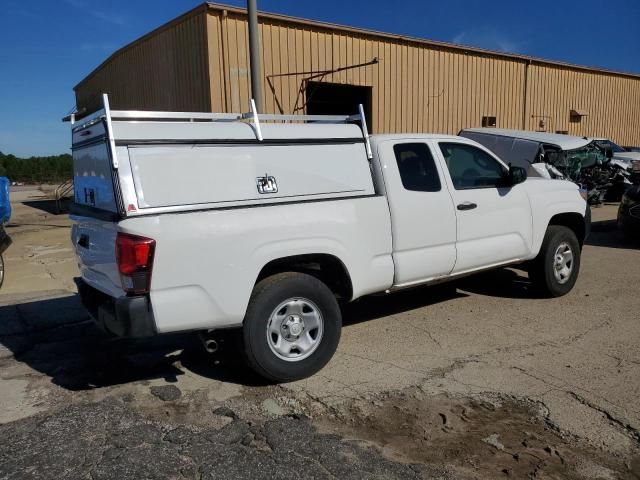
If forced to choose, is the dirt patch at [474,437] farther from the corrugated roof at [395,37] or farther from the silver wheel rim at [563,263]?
the corrugated roof at [395,37]

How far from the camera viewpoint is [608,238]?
1071 centimetres

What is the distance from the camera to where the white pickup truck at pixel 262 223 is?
3672 mm

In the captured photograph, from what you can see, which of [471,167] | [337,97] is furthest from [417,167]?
[337,97]

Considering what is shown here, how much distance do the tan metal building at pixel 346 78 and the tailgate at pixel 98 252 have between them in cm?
863

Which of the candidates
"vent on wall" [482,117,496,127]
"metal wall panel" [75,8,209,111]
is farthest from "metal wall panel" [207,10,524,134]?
"metal wall panel" [75,8,209,111]

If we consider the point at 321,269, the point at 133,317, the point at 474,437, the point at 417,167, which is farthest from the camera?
the point at 417,167

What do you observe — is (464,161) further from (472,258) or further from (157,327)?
(157,327)

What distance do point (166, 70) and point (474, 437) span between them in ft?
44.4

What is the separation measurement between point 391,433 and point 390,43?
46.1 ft

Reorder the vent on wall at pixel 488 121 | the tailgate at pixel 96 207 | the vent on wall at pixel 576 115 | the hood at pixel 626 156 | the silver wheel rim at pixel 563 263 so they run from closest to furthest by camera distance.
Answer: the tailgate at pixel 96 207 < the silver wheel rim at pixel 563 263 < the hood at pixel 626 156 < the vent on wall at pixel 488 121 < the vent on wall at pixel 576 115

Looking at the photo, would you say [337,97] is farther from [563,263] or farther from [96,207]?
[96,207]

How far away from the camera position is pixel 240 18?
1277 centimetres

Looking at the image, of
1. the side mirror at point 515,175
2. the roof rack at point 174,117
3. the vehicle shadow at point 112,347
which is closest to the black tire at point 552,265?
the vehicle shadow at point 112,347

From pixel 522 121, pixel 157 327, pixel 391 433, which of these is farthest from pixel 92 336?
pixel 522 121
